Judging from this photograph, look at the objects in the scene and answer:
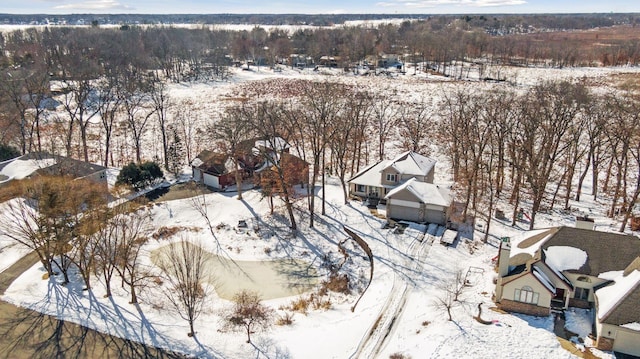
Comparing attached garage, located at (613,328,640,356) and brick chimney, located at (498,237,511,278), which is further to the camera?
brick chimney, located at (498,237,511,278)

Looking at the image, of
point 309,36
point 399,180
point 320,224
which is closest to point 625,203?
point 399,180

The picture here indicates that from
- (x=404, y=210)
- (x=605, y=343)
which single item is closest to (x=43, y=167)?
(x=404, y=210)

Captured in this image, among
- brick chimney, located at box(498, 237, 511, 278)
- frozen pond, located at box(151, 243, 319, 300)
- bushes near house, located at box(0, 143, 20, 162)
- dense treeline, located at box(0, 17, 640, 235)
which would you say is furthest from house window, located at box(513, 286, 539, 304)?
bushes near house, located at box(0, 143, 20, 162)

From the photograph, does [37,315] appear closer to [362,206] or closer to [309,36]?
[362,206]

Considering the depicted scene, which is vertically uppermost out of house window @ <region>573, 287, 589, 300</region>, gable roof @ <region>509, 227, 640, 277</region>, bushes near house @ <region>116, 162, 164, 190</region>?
gable roof @ <region>509, 227, 640, 277</region>

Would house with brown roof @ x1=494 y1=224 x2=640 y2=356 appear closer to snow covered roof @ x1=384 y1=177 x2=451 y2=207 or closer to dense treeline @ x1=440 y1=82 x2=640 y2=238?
dense treeline @ x1=440 y1=82 x2=640 y2=238

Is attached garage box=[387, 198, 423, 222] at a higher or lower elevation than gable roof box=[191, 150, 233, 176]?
lower

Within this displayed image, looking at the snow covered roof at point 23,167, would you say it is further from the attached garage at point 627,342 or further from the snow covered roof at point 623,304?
the attached garage at point 627,342
